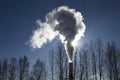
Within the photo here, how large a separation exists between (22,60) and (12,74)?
4.96m

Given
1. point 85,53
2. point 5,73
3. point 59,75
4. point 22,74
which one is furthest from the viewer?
point 5,73

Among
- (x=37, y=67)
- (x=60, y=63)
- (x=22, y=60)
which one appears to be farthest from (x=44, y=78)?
(x=60, y=63)

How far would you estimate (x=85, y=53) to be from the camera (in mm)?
51938

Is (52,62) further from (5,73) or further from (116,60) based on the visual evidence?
(5,73)

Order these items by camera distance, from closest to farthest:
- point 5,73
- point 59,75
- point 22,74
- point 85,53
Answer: point 59,75 → point 85,53 → point 22,74 → point 5,73

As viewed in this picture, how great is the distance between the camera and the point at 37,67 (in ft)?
215

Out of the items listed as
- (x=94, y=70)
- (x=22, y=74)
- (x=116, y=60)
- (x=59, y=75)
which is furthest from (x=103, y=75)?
(x=22, y=74)

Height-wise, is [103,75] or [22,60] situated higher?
[22,60]

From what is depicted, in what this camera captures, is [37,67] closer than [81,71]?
No

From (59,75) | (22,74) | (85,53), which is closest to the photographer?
(59,75)

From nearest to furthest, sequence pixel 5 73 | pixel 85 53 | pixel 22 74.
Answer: pixel 85 53 → pixel 22 74 → pixel 5 73

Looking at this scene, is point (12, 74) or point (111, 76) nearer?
point (111, 76)

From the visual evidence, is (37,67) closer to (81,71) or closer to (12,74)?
(12,74)

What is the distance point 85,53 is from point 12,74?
2319 cm
